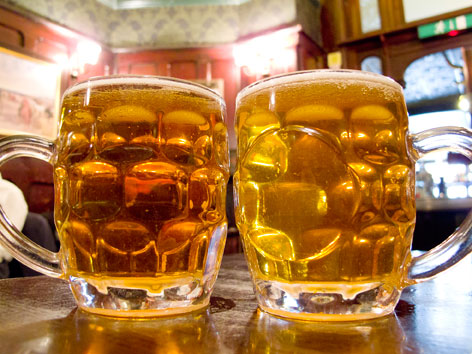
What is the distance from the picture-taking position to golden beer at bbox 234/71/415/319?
44cm

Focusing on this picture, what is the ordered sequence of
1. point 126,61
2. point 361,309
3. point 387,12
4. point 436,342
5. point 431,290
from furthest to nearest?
point 126,61 → point 387,12 → point 431,290 → point 361,309 → point 436,342

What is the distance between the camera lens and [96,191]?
0.48m

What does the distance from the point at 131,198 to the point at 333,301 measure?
9.9 inches

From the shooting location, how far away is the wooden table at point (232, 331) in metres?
0.30

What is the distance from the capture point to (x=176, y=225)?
0.48 metres

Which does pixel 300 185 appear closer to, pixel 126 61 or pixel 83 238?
pixel 83 238

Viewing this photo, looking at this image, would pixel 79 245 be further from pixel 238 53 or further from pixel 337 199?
pixel 238 53

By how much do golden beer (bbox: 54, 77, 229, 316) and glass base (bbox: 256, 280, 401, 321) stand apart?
10 centimetres

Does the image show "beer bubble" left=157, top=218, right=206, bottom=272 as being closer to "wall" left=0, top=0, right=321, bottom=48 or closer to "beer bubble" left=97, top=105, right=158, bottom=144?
"beer bubble" left=97, top=105, right=158, bottom=144

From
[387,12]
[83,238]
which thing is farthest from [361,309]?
[387,12]

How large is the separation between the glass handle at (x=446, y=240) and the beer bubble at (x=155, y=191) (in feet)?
0.92

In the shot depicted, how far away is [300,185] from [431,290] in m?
0.28

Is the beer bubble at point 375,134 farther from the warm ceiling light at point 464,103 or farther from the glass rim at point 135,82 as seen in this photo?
the warm ceiling light at point 464,103

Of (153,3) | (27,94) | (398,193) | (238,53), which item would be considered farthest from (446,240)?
(153,3)
